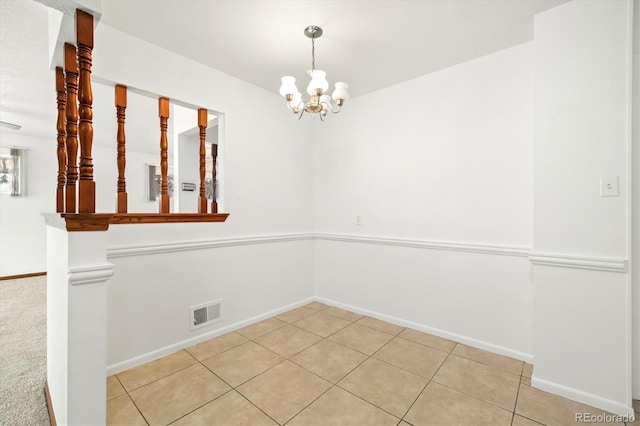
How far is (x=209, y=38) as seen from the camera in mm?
2131

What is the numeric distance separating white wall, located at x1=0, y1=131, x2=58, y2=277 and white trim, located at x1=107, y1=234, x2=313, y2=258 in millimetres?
5165

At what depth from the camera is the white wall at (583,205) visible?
1.63 m

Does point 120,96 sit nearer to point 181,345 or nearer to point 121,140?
point 121,140

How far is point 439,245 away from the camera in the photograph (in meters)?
2.59

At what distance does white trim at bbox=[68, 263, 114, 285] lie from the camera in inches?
38.9

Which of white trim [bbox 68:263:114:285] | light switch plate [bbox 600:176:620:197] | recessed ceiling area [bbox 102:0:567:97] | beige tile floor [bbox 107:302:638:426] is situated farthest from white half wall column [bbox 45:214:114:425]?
light switch plate [bbox 600:176:620:197]

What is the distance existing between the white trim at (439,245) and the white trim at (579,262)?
285 millimetres

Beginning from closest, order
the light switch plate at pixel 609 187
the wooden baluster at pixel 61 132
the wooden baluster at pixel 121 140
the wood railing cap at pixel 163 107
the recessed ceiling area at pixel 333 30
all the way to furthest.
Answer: the wooden baluster at pixel 61 132, the light switch plate at pixel 609 187, the recessed ceiling area at pixel 333 30, the wooden baluster at pixel 121 140, the wood railing cap at pixel 163 107

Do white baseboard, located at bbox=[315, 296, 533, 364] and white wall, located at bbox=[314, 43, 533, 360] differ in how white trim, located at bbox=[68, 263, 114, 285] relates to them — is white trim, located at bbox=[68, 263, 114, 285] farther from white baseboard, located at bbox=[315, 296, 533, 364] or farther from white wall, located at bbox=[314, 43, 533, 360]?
white baseboard, located at bbox=[315, 296, 533, 364]

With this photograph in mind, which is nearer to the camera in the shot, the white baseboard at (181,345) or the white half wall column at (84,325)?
the white half wall column at (84,325)

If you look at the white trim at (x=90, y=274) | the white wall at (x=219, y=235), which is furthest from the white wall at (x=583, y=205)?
the white trim at (x=90, y=274)

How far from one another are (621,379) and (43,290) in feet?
21.6

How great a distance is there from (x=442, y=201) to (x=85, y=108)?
8.51 feet

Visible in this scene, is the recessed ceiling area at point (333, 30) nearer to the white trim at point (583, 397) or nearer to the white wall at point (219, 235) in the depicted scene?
the white wall at point (219, 235)
